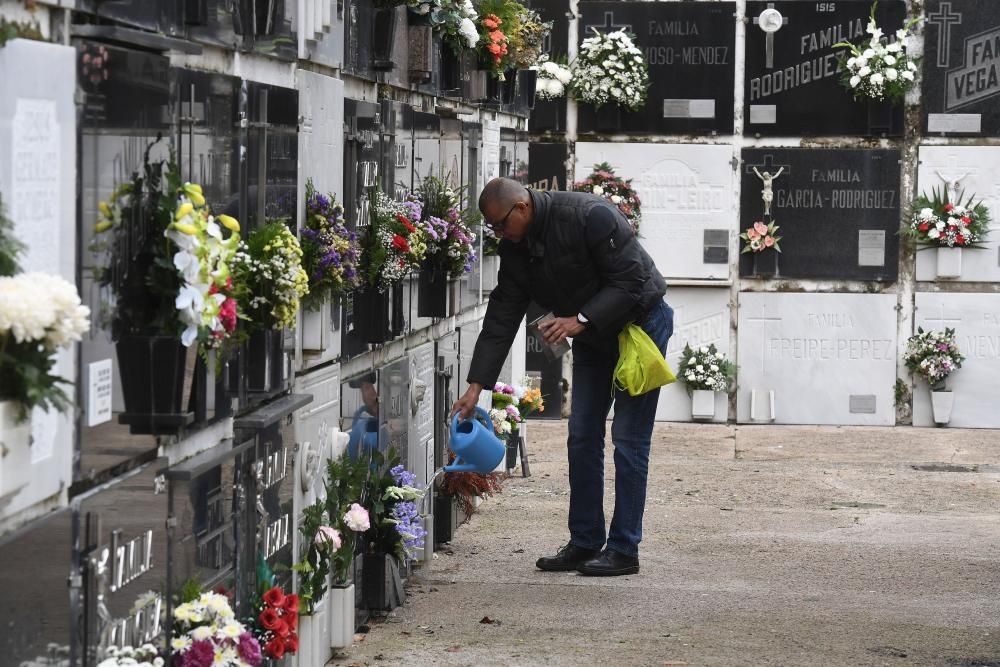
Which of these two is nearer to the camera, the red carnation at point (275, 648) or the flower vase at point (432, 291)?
the red carnation at point (275, 648)

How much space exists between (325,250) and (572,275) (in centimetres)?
166

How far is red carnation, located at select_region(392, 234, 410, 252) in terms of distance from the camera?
4926 mm

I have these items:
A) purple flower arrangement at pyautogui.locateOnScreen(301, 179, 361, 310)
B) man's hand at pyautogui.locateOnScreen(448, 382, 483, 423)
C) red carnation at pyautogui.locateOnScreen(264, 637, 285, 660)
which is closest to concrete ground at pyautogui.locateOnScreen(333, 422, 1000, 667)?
man's hand at pyautogui.locateOnScreen(448, 382, 483, 423)

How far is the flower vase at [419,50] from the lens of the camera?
5438 millimetres

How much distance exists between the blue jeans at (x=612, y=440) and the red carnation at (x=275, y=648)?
229cm

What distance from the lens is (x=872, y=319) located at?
10.4m

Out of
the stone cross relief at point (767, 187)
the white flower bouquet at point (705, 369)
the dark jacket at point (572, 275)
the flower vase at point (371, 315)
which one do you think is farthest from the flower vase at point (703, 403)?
the flower vase at point (371, 315)

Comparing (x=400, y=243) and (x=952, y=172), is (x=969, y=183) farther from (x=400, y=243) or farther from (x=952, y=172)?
(x=400, y=243)

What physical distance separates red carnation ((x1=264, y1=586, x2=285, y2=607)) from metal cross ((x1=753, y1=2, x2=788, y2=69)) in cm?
747

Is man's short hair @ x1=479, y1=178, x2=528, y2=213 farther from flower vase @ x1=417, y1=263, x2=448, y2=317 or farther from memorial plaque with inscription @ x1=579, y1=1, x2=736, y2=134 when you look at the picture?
memorial plaque with inscription @ x1=579, y1=1, x2=736, y2=134

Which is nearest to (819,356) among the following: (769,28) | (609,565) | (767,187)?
(767,187)

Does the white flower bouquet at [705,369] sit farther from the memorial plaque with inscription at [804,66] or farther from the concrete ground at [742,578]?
the memorial plaque with inscription at [804,66]

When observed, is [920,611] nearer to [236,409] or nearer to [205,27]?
[236,409]

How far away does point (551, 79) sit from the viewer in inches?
405
